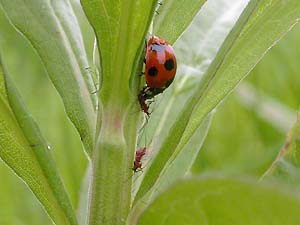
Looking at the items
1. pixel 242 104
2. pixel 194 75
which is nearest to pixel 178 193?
pixel 194 75

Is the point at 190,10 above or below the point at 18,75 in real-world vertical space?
above

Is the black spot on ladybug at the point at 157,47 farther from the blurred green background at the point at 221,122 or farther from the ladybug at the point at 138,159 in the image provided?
the blurred green background at the point at 221,122

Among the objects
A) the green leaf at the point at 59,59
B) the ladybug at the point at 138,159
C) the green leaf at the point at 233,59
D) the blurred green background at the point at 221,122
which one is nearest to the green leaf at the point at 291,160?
the green leaf at the point at 233,59

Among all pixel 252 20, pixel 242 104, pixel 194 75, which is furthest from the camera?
pixel 242 104

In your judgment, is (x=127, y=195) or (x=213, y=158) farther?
(x=213, y=158)

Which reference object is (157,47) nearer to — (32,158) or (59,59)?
(59,59)

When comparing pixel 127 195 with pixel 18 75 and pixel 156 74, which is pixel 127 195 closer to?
pixel 156 74

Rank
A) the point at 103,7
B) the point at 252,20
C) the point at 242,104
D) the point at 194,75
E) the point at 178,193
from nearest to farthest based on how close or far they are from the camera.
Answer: the point at 178,193 < the point at 103,7 < the point at 252,20 < the point at 194,75 < the point at 242,104

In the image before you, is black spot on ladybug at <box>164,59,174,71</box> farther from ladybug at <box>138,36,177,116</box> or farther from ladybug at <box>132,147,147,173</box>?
ladybug at <box>132,147,147,173</box>
